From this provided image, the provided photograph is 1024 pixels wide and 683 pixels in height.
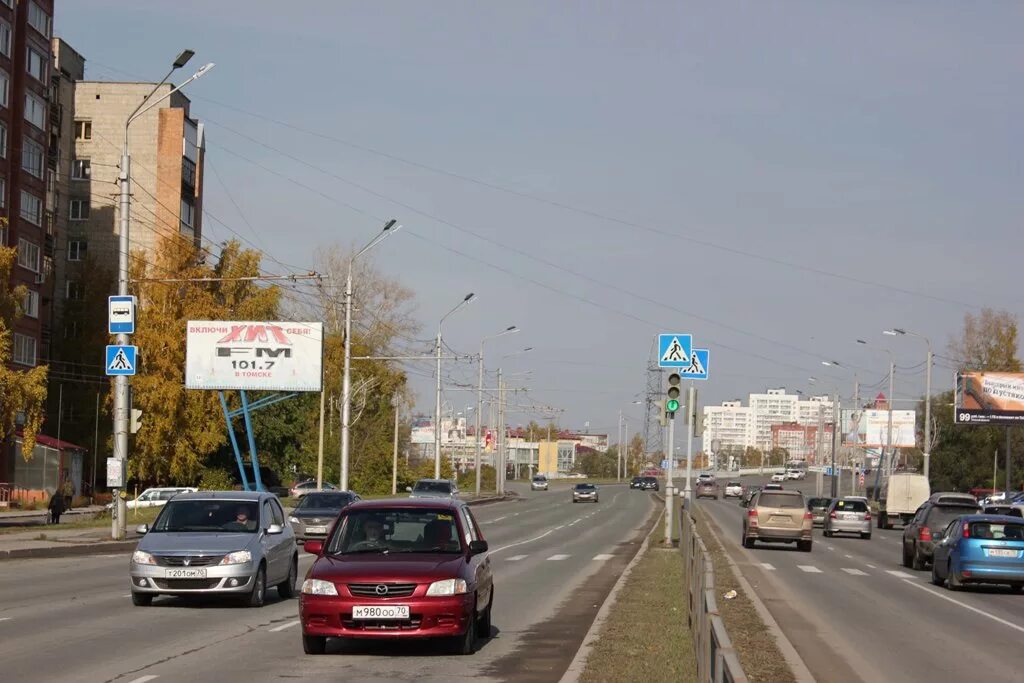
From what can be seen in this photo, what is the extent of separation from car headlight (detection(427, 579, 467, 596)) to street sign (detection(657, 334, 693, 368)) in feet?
57.9

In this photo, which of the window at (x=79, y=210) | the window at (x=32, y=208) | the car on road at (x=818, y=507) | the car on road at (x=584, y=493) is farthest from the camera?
the car on road at (x=584, y=493)

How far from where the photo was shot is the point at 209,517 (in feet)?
61.7

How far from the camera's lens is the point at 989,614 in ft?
67.5

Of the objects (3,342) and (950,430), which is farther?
(950,430)

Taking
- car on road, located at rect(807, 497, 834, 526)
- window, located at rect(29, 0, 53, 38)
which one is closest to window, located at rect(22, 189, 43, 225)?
window, located at rect(29, 0, 53, 38)

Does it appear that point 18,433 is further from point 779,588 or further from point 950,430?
point 950,430

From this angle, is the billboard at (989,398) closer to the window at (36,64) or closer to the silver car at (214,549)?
the window at (36,64)

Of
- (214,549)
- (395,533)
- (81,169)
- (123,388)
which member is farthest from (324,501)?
(81,169)

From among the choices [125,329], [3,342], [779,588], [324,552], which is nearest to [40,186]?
[3,342]

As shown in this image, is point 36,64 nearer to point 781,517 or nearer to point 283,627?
point 781,517

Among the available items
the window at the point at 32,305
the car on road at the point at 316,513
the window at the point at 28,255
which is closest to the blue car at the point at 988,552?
the car on road at the point at 316,513

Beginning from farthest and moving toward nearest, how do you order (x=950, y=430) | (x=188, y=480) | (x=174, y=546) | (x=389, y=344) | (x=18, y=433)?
1. (x=950, y=430)
2. (x=389, y=344)
3. (x=188, y=480)
4. (x=18, y=433)
5. (x=174, y=546)

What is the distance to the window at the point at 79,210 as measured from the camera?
86188 mm

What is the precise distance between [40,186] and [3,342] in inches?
1075
